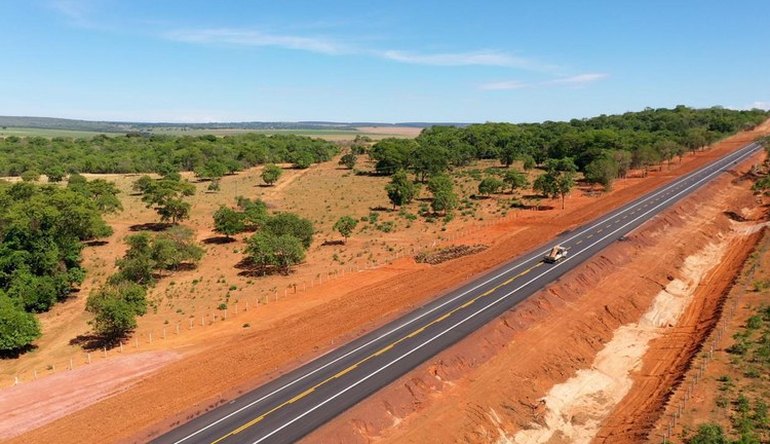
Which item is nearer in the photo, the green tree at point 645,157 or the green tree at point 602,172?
the green tree at point 602,172

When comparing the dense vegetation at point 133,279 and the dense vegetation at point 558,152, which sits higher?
the dense vegetation at point 558,152

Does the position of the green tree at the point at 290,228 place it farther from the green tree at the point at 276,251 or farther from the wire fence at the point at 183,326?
the wire fence at the point at 183,326

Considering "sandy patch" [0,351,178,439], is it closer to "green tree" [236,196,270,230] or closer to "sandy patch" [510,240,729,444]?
"sandy patch" [510,240,729,444]

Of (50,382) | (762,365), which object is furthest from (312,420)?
(762,365)

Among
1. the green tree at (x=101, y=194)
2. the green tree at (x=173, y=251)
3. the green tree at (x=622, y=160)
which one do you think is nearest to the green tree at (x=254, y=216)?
the green tree at (x=173, y=251)

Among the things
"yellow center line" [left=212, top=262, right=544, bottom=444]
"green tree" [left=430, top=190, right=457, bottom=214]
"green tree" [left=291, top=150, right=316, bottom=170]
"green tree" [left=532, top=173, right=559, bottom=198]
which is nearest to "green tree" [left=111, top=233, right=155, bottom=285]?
"yellow center line" [left=212, top=262, right=544, bottom=444]

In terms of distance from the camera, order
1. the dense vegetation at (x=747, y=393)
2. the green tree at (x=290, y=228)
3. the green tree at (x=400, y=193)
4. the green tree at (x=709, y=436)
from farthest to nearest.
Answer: the green tree at (x=400, y=193) < the green tree at (x=290, y=228) < the dense vegetation at (x=747, y=393) < the green tree at (x=709, y=436)
